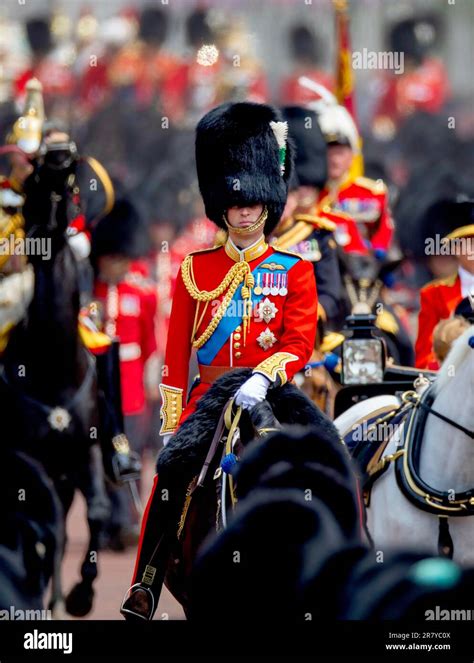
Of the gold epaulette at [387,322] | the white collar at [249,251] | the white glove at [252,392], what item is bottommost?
the white glove at [252,392]

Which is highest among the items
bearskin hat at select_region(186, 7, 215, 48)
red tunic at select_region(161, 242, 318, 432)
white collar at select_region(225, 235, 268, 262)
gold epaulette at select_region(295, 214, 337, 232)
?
bearskin hat at select_region(186, 7, 215, 48)

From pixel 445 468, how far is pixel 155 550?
3.48 feet

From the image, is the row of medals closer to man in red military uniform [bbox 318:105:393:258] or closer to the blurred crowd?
man in red military uniform [bbox 318:105:393:258]

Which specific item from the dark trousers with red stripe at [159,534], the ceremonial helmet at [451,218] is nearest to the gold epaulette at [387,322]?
the ceremonial helmet at [451,218]

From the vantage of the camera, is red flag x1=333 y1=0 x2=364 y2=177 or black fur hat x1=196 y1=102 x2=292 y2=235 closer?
black fur hat x1=196 y1=102 x2=292 y2=235

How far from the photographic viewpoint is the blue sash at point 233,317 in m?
6.14

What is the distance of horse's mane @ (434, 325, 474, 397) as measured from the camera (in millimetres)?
6480

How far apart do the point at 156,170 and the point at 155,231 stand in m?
4.90

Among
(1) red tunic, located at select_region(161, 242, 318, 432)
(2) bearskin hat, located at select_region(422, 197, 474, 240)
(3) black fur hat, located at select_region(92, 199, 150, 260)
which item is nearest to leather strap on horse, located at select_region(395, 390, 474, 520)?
(1) red tunic, located at select_region(161, 242, 318, 432)

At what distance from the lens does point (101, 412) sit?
889 cm

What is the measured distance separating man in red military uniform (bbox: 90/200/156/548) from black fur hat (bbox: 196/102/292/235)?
528 cm

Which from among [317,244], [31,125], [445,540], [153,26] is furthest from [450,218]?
A: [153,26]

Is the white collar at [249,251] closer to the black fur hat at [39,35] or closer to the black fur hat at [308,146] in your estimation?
the black fur hat at [308,146]

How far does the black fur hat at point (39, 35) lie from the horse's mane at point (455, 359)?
19.9 meters
